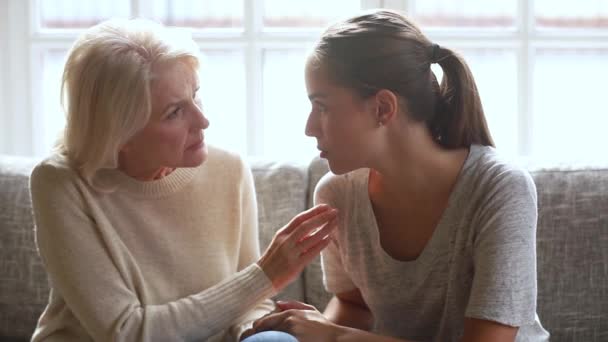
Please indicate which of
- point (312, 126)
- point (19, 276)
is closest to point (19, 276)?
point (19, 276)

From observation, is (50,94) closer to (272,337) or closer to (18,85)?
(18,85)

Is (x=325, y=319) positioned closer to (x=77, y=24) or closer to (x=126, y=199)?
(x=126, y=199)

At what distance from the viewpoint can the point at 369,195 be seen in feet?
6.31

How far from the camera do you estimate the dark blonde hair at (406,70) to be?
1.73 m

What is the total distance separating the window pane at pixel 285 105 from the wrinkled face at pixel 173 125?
102 cm

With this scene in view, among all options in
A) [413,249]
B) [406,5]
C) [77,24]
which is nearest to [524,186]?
[413,249]

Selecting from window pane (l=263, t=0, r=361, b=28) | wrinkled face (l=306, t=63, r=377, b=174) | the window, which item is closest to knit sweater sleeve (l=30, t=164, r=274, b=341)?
wrinkled face (l=306, t=63, r=377, b=174)

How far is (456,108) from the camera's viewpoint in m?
1.82

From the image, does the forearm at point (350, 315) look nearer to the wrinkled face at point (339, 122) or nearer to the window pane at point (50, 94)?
the wrinkled face at point (339, 122)

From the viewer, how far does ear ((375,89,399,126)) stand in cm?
175

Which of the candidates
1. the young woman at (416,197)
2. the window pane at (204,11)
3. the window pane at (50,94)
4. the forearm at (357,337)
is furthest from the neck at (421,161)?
the window pane at (50,94)

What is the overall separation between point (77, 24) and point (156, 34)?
118 centimetres

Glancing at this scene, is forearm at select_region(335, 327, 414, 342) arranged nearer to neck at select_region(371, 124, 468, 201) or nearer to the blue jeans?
the blue jeans

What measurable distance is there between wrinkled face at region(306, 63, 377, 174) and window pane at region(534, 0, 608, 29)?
49.1 inches
